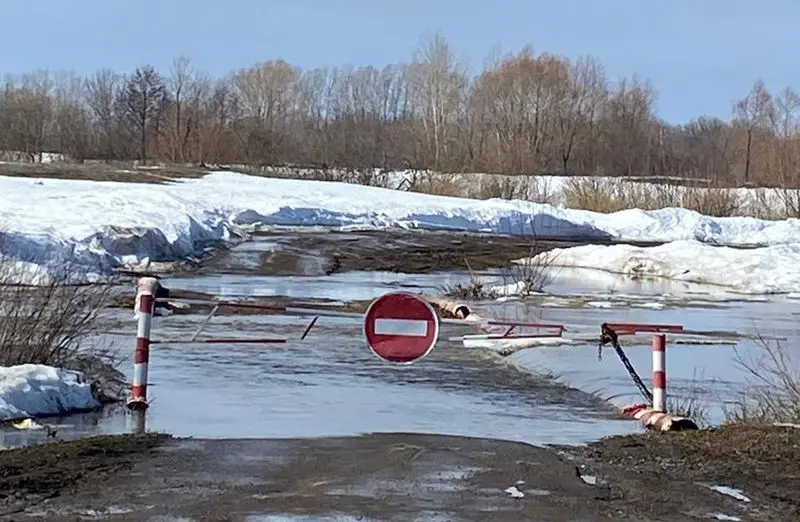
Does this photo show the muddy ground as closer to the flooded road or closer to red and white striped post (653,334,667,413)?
the flooded road

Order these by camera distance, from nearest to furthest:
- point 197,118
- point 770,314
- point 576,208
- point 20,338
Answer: point 20,338
point 770,314
point 576,208
point 197,118

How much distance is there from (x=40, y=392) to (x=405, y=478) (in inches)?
148

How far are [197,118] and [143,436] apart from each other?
8469 cm

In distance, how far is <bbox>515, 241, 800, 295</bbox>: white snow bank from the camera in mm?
32188

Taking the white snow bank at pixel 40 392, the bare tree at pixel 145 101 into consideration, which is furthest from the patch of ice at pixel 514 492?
the bare tree at pixel 145 101

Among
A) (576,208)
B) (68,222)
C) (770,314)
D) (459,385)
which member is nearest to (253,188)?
(576,208)

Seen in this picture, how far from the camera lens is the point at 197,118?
92.6 metres

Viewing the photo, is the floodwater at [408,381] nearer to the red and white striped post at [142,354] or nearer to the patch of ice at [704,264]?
the red and white striped post at [142,354]

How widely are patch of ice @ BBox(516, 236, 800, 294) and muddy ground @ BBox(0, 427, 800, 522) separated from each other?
22476mm

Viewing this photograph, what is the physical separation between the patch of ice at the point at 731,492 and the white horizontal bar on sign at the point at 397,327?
3.45 meters

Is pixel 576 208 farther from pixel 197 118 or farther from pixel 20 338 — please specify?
pixel 20 338

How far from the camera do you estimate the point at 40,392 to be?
34.4ft

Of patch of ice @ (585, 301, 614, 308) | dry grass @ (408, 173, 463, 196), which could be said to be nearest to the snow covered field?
dry grass @ (408, 173, 463, 196)

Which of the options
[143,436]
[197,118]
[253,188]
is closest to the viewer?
[143,436]
